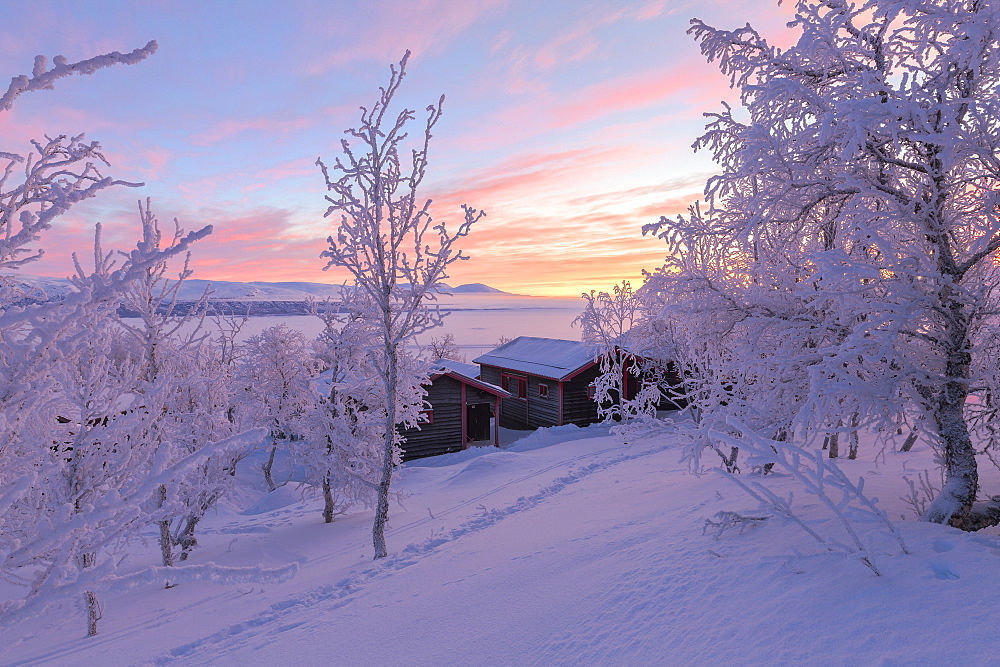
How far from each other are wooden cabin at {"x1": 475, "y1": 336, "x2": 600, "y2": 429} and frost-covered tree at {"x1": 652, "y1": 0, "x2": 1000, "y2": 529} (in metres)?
20.4

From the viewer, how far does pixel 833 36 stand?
5.72 meters

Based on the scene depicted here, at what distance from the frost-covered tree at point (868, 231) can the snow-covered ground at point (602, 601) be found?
1.32m

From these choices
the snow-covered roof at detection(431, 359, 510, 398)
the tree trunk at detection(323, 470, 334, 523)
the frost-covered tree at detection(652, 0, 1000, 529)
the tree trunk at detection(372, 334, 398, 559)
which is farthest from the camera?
the snow-covered roof at detection(431, 359, 510, 398)

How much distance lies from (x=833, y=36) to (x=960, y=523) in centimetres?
522

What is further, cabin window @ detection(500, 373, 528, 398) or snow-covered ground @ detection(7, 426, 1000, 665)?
cabin window @ detection(500, 373, 528, 398)

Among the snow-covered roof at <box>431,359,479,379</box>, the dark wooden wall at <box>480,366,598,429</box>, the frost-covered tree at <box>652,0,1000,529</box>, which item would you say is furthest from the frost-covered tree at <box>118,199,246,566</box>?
the dark wooden wall at <box>480,366,598,429</box>

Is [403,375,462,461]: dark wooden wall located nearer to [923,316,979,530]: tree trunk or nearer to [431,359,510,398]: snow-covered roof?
[431,359,510,398]: snow-covered roof

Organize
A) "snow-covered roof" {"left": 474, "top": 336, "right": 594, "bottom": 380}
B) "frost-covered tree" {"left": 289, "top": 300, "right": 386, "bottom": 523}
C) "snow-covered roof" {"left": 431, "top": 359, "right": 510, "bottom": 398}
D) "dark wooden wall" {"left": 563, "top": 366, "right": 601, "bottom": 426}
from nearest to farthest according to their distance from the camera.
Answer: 1. "frost-covered tree" {"left": 289, "top": 300, "right": 386, "bottom": 523}
2. "snow-covered roof" {"left": 431, "top": 359, "right": 510, "bottom": 398}
3. "snow-covered roof" {"left": 474, "top": 336, "right": 594, "bottom": 380}
4. "dark wooden wall" {"left": 563, "top": 366, "right": 601, "bottom": 426}

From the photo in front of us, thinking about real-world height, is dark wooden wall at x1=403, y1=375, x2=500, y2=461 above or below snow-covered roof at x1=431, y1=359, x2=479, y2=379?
below

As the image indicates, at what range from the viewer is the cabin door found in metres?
28.5

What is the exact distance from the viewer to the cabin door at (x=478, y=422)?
2852 cm

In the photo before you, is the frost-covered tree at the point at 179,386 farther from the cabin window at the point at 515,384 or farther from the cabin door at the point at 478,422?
the cabin window at the point at 515,384

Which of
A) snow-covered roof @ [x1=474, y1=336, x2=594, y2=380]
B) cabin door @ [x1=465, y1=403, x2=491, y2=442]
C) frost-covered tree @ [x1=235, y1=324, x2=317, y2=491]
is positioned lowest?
cabin door @ [x1=465, y1=403, x2=491, y2=442]

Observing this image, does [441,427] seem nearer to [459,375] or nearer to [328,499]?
[459,375]
